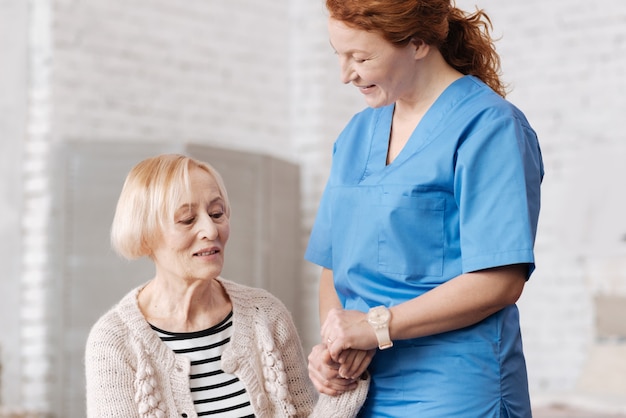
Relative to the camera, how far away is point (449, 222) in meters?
1.84

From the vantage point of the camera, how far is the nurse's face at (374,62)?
1841 millimetres

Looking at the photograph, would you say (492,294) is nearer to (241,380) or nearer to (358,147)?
(358,147)

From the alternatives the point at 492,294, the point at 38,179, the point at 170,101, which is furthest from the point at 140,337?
the point at 170,101

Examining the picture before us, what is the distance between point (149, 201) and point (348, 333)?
600 millimetres

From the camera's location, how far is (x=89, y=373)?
2.05 metres

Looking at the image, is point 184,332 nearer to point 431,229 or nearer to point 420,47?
point 431,229

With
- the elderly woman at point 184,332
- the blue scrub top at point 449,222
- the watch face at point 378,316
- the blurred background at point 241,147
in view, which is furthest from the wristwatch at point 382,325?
the blurred background at point 241,147

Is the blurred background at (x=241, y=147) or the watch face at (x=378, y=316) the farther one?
the blurred background at (x=241, y=147)

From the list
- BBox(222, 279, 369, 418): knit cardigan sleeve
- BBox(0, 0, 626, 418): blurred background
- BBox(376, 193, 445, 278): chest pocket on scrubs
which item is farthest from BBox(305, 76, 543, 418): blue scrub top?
BBox(0, 0, 626, 418): blurred background

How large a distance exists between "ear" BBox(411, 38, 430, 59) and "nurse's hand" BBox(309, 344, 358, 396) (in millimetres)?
586

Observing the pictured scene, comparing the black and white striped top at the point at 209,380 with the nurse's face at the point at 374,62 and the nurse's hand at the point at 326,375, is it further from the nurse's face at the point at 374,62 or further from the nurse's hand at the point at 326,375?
the nurse's face at the point at 374,62

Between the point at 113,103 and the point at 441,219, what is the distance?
12.6ft

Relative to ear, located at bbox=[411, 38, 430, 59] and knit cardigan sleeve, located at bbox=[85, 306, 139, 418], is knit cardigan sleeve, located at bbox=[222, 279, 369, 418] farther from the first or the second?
ear, located at bbox=[411, 38, 430, 59]

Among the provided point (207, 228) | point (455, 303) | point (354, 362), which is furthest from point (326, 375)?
point (207, 228)
